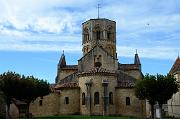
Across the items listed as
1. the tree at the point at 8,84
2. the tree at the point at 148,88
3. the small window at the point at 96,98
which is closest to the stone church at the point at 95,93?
the small window at the point at 96,98

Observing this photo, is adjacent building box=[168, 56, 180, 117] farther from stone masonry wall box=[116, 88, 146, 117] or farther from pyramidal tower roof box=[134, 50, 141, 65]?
stone masonry wall box=[116, 88, 146, 117]

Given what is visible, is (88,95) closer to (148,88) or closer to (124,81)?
(124,81)

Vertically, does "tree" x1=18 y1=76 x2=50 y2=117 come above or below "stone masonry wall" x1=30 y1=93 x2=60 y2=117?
above

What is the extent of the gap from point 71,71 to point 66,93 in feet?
39.6

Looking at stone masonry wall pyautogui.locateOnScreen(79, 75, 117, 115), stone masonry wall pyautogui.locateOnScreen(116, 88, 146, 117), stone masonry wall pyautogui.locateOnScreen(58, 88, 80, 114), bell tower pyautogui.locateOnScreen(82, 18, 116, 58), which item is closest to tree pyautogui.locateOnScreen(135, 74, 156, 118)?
stone masonry wall pyautogui.locateOnScreen(116, 88, 146, 117)

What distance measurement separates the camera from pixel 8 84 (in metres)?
47.6

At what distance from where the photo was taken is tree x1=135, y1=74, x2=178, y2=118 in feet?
164

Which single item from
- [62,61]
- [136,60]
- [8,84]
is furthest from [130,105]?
[62,61]

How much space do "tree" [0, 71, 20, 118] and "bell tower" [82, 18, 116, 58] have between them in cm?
2295

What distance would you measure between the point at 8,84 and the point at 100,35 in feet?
86.3

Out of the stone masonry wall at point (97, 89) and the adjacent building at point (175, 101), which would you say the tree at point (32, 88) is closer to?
the stone masonry wall at point (97, 89)

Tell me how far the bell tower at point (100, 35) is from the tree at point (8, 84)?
75.3ft

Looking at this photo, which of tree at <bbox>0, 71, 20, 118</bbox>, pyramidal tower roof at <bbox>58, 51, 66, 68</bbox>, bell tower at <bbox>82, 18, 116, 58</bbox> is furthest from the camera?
A: pyramidal tower roof at <bbox>58, 51, 66, 68</bbox>

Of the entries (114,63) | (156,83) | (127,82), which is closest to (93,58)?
(114,63)
